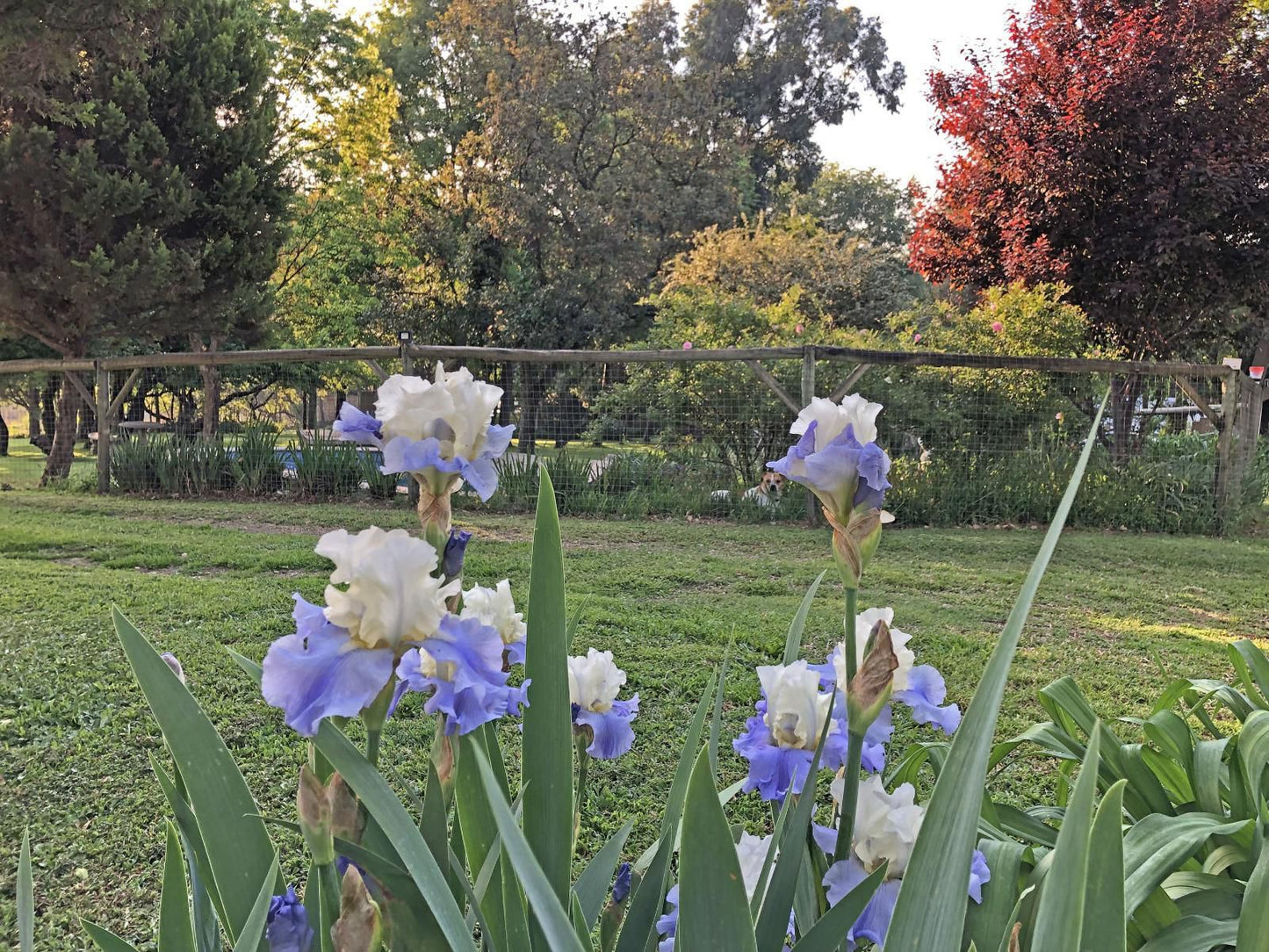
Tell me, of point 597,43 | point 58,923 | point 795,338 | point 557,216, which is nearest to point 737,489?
point 795,338

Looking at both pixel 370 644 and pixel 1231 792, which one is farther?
pixel 1231 792

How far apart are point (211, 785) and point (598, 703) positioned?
1.31ft

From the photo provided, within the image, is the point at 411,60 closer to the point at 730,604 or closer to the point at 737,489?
the point at 737,489

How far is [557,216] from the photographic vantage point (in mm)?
14195

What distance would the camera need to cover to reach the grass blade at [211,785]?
0.63 meters

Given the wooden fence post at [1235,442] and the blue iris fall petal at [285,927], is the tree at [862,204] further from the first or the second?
the blue iris fall petal at [285,927]

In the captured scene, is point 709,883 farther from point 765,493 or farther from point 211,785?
point 765,493

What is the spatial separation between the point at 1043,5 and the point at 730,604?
6590 mm

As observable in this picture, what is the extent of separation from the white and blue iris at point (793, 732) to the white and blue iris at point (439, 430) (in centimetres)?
32

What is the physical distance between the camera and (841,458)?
Answer: 668mm

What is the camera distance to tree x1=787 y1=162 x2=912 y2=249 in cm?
2584

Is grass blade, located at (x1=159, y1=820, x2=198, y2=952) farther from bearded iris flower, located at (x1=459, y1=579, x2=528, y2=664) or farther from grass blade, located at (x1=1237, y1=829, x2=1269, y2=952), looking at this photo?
grass blade, located at (x1=1237, y1=829, x2=1269, y2=952)

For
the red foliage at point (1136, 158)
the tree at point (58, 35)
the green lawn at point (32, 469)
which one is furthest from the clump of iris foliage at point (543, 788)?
the green lawn at point (32, 469)

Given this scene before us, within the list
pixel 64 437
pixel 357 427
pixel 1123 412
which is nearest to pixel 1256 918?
pixel 357 427
